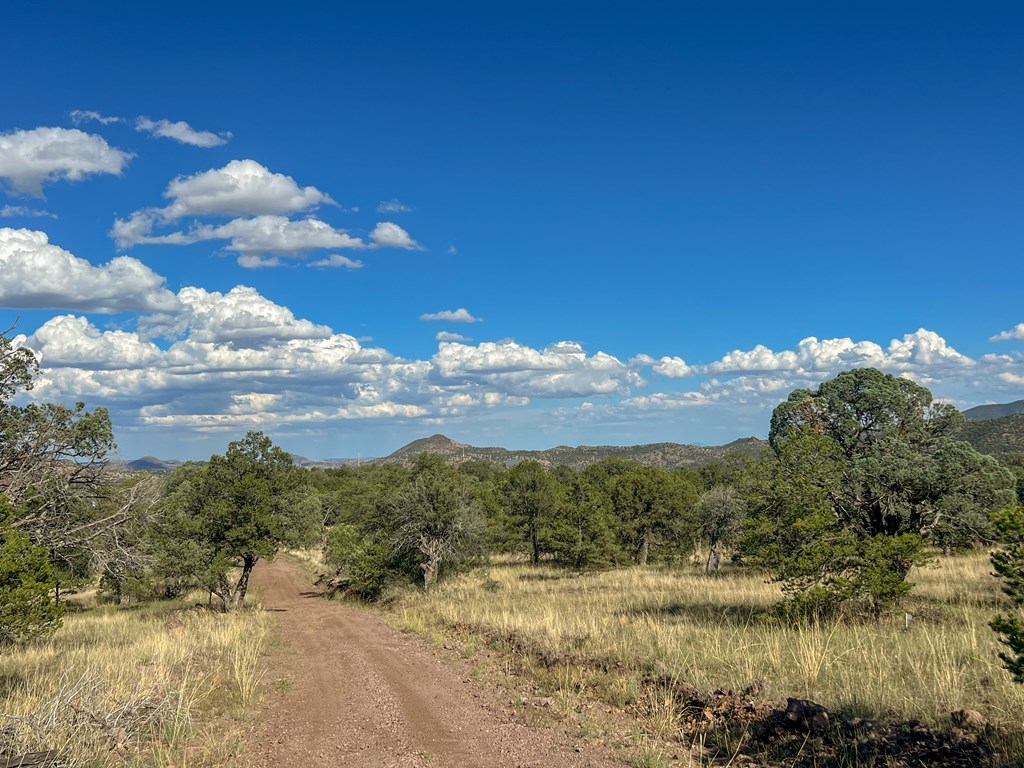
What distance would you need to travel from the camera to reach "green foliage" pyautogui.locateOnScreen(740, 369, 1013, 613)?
14.1 meters

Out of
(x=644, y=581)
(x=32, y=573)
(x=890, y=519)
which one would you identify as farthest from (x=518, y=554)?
(x=32, y=573)

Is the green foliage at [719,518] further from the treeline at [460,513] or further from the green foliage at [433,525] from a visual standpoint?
the green foliage at [433,525]

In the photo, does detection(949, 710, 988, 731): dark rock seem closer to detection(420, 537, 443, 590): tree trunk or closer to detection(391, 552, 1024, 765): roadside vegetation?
detection(391, 552, 1024, 765): roadside vegetation

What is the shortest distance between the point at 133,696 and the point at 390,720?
3842mm

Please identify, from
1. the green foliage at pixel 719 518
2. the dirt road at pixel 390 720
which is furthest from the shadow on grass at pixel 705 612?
the green foliage at pixel 719 518

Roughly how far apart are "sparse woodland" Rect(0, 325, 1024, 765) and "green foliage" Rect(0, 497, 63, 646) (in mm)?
36

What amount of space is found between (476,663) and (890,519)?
1244cm

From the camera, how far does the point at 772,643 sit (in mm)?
12430

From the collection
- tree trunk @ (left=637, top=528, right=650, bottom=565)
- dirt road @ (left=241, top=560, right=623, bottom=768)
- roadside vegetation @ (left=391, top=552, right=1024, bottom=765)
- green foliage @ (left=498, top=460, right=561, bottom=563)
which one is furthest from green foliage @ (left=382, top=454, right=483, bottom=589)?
tree trunk @ (left=637, top=528, right=650, bottom=565)

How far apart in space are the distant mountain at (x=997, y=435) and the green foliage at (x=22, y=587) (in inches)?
3574

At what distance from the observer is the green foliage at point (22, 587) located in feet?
31.7

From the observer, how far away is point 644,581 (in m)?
30.9

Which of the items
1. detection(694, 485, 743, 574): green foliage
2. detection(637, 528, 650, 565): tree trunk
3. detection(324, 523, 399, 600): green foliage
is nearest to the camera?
detection(324, 523, 399, 600): green foliage

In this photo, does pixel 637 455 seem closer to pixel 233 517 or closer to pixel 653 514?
pixel 653 514
